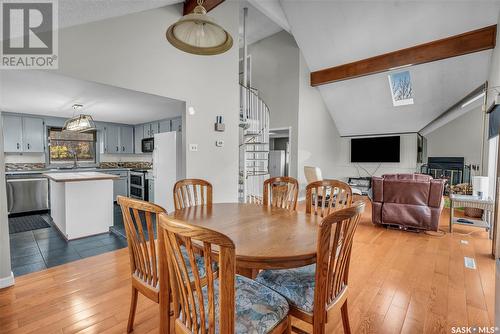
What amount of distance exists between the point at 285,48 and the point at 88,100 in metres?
4.82

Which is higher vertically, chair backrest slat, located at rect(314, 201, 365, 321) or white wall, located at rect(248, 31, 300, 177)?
white wall, located at rect(248, 31, 300, 177)

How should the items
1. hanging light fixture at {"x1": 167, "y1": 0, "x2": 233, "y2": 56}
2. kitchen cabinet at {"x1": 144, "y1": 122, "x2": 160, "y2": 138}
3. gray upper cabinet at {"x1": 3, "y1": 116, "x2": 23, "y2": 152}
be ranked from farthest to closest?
1. kitchen cabinet at {"x1": 144, "y1": 122, "x2": 160, "y2": 138}
2. gray upper cabinet at {"x1": 3, "y1": 116, "x2": 23, "y2": 152}
3. hanging light fixture at {"x1": 167, "y1": 0, "x2": 233, "y2": 56}

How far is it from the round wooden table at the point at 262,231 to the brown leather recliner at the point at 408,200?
2644mm

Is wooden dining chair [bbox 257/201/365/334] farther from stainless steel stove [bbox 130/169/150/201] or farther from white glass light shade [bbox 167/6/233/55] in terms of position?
stainless steel stove [bbox 130/169/150/201]

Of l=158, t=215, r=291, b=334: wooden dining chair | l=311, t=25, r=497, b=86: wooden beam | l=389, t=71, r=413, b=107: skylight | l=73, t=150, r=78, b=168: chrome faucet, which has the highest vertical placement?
l=311, t=25, r=497, b=86: wooden beam

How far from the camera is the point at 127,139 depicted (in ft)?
20.3

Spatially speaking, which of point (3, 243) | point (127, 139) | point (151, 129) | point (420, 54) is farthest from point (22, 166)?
point (420, 54)

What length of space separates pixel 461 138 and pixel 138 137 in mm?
8949

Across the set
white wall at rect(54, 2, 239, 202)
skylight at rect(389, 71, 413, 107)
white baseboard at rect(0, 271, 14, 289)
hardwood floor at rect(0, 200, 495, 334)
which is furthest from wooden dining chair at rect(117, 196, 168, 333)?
skylight at rect(389, 71, 413, 107)

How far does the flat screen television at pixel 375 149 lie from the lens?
720cm

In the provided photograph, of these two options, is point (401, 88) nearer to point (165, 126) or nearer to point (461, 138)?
point (461, 138)

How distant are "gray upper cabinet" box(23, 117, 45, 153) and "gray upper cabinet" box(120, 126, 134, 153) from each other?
1.52 m

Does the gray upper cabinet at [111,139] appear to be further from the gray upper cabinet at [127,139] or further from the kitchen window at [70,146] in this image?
the kitchen window at [70,146]

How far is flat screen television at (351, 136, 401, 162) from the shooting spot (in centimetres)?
720
